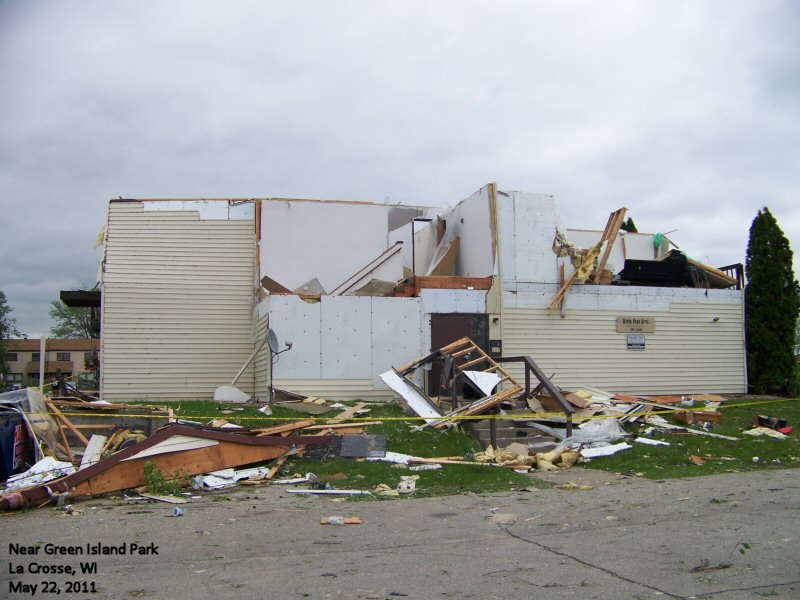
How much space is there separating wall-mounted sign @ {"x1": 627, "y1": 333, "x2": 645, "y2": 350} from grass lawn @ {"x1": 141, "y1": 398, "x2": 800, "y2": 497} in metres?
4.82

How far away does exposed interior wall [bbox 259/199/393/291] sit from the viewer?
22.0m

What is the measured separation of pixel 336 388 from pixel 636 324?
9.67 m

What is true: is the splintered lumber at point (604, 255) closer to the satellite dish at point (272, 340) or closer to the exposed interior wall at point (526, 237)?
the exposed interior wall at point (526, 237)

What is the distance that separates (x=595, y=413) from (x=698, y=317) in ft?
28.4

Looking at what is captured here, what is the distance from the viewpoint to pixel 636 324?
829 inches

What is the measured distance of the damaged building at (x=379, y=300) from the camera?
1873 cm

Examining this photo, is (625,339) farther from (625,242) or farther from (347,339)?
(347,339)

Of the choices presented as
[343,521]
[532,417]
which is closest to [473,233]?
[532,417]

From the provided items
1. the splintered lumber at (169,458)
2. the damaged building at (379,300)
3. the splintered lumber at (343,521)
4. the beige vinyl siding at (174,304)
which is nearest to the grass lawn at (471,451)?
the splintered lumber at (169,458)

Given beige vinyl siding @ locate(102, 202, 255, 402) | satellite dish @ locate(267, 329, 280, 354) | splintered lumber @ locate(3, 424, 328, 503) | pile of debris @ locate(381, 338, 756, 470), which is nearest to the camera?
splintered lumber @ locate(3, 424, 328, 503)

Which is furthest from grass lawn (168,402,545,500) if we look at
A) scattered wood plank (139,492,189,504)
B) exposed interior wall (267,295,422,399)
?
exposed interior wall (267,295,422,399)

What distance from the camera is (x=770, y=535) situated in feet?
23.6

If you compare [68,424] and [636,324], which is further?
[636,324]

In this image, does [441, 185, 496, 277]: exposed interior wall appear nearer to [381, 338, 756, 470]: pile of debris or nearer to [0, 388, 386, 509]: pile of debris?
[381, 338, 756, 470]: pile of debris
